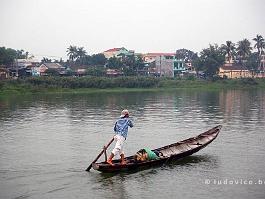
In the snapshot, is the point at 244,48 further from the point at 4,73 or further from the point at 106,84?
the point at 4,73

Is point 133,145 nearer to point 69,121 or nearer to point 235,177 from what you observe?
point 235,177

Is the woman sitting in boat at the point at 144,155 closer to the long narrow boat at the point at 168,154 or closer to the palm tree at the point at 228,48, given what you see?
the long narrow boat at the point at 168,154

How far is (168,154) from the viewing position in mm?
14891

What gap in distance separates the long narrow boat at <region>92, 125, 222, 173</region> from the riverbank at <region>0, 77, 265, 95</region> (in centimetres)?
4946

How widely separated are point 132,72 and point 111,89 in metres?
11.8

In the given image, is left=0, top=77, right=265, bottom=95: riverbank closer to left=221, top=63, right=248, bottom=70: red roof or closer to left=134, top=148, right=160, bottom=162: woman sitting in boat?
left=221, top=63, right=248, bottom=70: red roof

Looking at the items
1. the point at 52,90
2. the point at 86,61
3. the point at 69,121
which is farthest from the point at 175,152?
the point at 86,61

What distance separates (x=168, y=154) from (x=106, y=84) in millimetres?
57942

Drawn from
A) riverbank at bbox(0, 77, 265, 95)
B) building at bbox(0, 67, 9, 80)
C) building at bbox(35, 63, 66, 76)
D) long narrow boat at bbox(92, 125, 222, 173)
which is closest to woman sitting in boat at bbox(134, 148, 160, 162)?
long narrow boat at bbox(92, 125, 222, 173)

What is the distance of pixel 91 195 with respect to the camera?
11.2 meters

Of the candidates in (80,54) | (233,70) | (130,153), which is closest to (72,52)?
(80,54)

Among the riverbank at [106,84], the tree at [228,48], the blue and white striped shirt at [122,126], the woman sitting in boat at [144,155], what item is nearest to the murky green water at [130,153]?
the woman sitting in boat at [144,155]

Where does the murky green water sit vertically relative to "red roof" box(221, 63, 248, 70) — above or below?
below

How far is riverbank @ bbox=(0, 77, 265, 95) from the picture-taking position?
65062 millimetres
